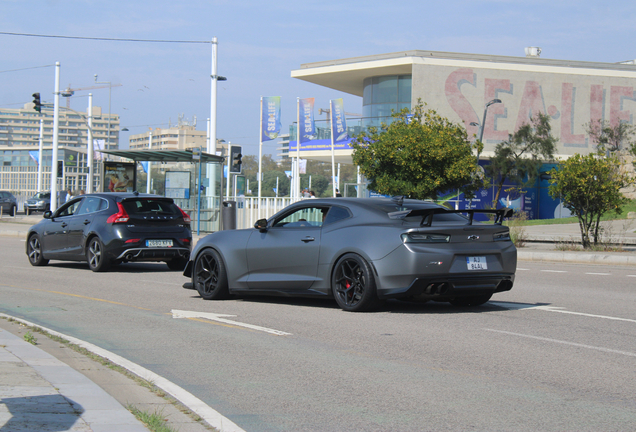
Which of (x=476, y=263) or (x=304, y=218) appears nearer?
(x=476, y=263)

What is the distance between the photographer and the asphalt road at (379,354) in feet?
16.0

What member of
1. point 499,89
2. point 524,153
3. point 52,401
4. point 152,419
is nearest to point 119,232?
point 52,401

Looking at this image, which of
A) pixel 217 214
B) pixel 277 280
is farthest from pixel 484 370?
pixel 217 214

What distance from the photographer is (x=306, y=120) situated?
187ft

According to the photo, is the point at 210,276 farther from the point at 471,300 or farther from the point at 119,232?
the point at 119,232

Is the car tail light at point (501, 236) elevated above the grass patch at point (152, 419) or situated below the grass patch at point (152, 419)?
above

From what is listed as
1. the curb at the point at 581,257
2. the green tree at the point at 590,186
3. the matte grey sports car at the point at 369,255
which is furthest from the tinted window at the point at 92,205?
the green tree at the point at 590,186

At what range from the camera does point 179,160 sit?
27609 millimetres

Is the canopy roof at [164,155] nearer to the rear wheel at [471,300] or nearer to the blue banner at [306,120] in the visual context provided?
the rear wheel at [471,300]

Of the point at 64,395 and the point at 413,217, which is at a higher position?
the point at 413,217

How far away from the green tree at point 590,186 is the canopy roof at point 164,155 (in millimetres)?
11622

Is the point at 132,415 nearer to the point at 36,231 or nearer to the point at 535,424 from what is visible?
the point at 535,424

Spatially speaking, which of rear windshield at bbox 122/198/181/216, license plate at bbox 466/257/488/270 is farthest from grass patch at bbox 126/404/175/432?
rear windshield at bbox 122/198/181/216

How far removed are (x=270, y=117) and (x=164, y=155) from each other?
1076 inches
